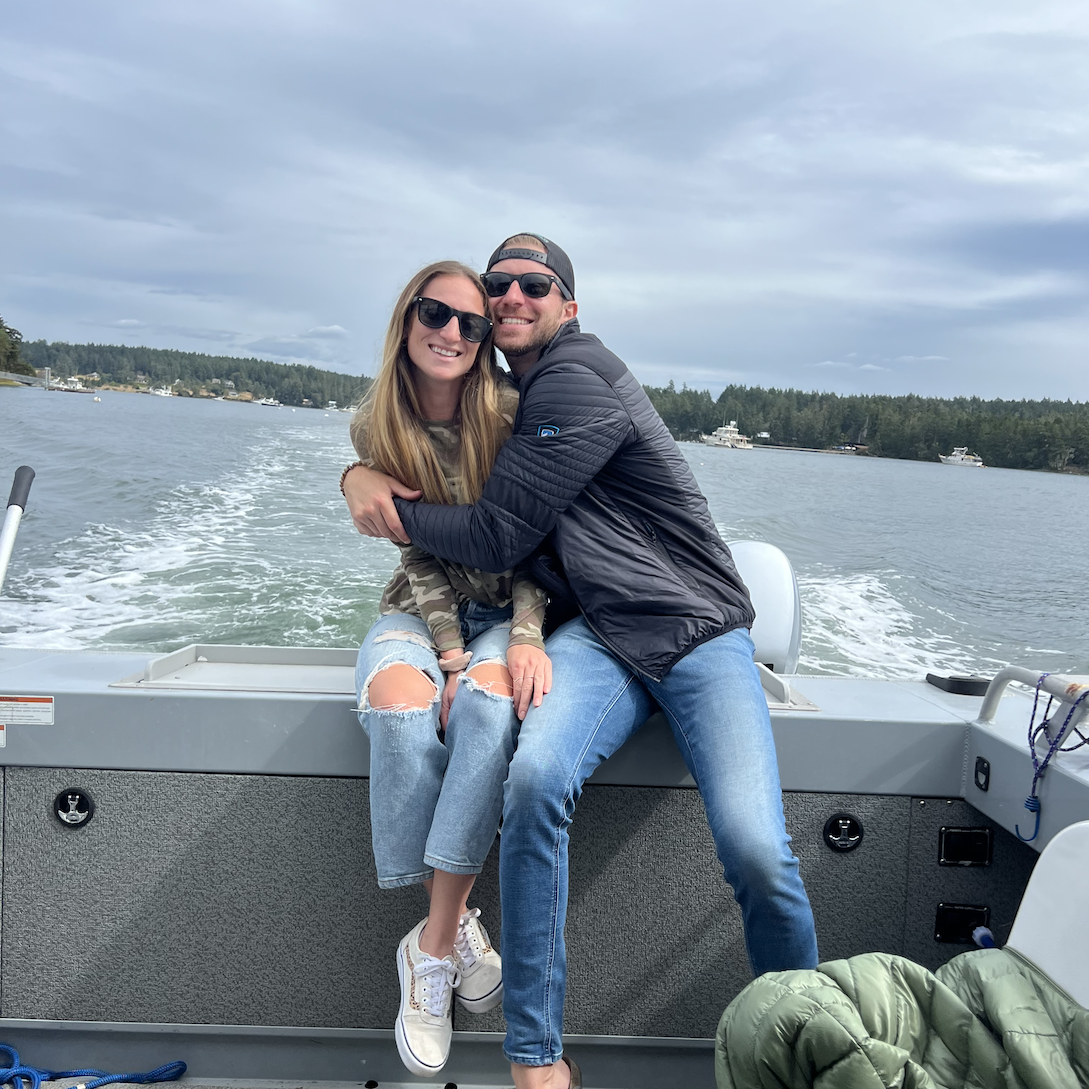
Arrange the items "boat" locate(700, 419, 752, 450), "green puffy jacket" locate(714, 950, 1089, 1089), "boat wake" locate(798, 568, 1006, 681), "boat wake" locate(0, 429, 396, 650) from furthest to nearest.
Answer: "boat" locate(700, 419, 752, 450) < "boat wake" locate(798, 568, 1006, 681) < "boat wake" locate(0, 429, 396, 650) < "green puffy jacket" locate(714, 950, 1089, 1089)

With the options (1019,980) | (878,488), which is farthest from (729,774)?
(878,488)

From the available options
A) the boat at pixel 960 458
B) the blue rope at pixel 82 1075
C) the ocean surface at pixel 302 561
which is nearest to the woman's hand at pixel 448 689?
the blue rope at pixel 82 1075

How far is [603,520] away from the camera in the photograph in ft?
4.98

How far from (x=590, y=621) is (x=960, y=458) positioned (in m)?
34.8

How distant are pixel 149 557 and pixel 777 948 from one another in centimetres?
576

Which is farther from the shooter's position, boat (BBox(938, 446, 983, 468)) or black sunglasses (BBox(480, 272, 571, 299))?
boat (BBox(938, 446, 983, 468))

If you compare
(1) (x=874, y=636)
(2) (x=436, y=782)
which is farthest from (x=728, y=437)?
(2) (x=436, y=782)

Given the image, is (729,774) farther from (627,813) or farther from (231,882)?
(231,882)

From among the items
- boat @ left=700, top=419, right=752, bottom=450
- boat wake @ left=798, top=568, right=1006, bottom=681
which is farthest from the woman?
boat @ left=700, top=419, right=752, bottom=450

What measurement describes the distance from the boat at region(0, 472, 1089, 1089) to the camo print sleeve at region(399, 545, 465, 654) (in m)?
0.19

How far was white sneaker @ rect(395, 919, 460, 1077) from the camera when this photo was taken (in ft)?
4.41

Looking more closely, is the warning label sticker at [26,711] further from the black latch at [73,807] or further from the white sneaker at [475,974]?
the white sneaker at [475,974]

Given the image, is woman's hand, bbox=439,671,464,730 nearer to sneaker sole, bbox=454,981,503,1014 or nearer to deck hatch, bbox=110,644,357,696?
deck hatch, bbox=110,644,357,696

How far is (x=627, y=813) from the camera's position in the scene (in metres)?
1.57
